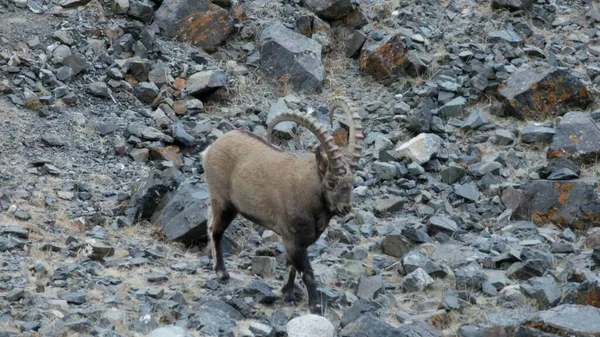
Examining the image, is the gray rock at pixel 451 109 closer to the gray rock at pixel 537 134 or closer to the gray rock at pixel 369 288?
the gray rock at pixel 537 134

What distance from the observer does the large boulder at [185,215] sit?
409 inches

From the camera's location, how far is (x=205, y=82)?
14.5 meters

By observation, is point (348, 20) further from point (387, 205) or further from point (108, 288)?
point (108, 288)

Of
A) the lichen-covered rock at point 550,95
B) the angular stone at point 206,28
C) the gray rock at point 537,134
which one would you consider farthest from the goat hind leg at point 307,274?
the angular stone at point 206,28

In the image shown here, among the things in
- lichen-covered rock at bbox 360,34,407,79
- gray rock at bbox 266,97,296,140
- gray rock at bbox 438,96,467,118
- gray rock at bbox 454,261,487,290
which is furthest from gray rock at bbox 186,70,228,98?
gray rock at bbox 454,261,487,290

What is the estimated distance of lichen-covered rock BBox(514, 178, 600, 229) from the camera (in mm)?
11688

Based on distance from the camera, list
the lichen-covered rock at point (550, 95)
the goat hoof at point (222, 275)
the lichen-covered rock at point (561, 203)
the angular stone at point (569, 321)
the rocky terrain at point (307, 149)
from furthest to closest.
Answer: the lichen-covered rock at point (550, 95), the lichen-covered rock at point (561, 203), the goat hoof at point (222, 275), the rocky terrain at point (307, 149), the angular stone at point (569, 321)

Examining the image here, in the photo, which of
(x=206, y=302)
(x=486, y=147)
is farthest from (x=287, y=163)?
(x=486, y=147)

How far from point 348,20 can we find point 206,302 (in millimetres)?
9285

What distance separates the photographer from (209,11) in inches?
622

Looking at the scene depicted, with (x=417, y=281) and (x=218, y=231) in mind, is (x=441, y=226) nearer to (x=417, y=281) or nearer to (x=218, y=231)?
(x=417, y=281)

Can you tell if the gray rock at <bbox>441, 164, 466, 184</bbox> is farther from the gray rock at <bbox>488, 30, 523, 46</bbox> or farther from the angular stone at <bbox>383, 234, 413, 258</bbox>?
the gray rock at <bbox>488, 30, 523, 46</bbox>

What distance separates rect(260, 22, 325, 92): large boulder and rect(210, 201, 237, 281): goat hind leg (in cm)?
602

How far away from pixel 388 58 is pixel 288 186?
24.4 feet
